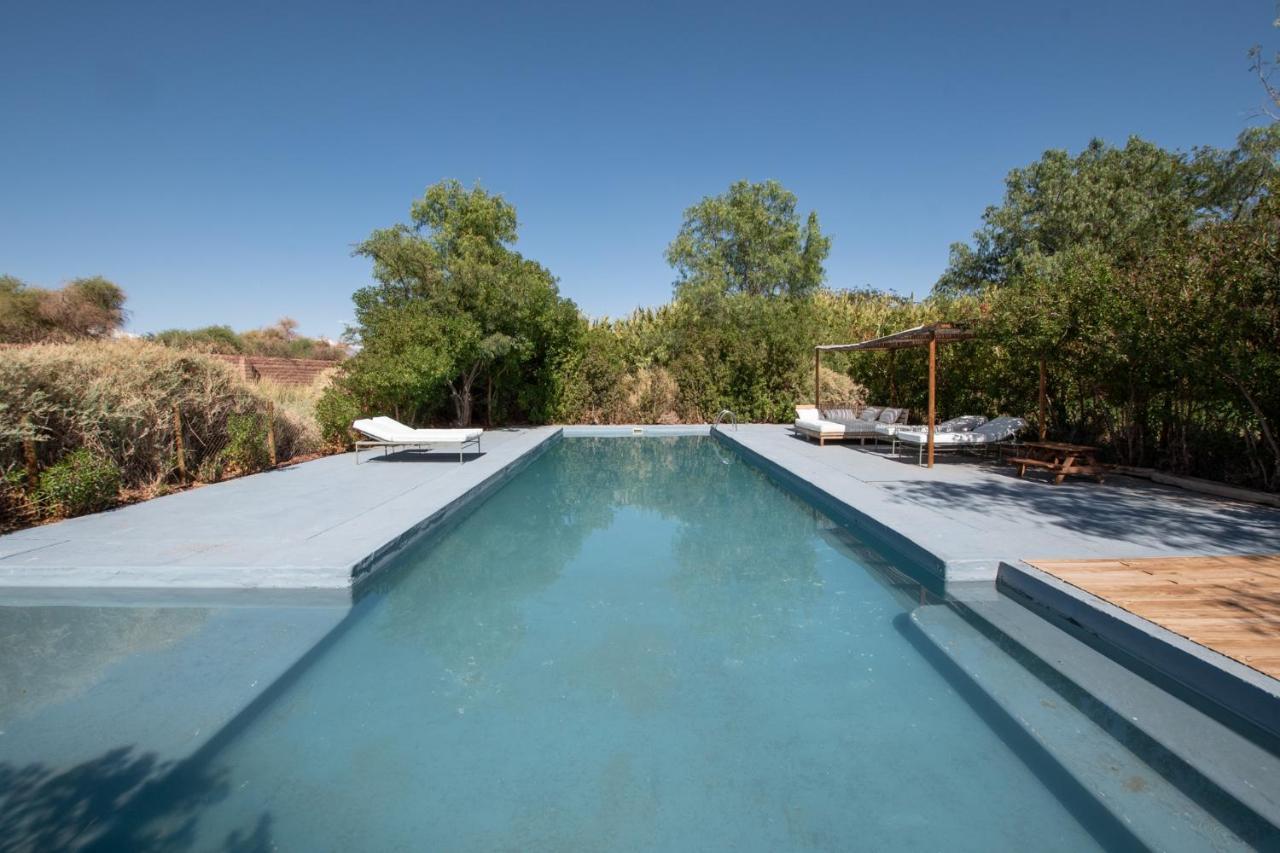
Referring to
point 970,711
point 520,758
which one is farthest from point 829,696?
point 520,758

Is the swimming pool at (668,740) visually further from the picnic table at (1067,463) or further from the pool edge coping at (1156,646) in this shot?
the picnic table at (1067,463)

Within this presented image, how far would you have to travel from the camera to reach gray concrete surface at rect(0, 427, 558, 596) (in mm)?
4371

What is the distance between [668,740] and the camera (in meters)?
2.95

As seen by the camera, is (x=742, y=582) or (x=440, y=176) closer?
(x=742, y=582)

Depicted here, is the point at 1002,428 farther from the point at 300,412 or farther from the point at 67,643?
the point at 300,412

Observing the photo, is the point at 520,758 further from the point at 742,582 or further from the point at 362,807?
the point at 742,582

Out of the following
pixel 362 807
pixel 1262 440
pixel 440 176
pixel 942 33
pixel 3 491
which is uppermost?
pixel 942 33

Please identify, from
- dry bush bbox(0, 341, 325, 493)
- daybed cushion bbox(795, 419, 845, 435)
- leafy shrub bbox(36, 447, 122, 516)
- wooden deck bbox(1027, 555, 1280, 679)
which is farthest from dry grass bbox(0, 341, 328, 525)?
daybed cushion bbox(795, 419, 845, 435)

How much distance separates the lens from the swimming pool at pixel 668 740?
7.64 feet

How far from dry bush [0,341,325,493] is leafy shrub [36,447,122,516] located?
27 cm

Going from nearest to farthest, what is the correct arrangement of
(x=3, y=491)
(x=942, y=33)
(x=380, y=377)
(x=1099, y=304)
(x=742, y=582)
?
(x=742, y=582), (x=3, y=491), (x=1099, y=304), (x=380, y=377), (x=942, y=33)

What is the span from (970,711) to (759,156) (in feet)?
68.7

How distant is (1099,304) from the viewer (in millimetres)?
8055

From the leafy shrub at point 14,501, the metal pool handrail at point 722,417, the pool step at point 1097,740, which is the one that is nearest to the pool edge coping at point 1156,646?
the pool step at point 1097,740
